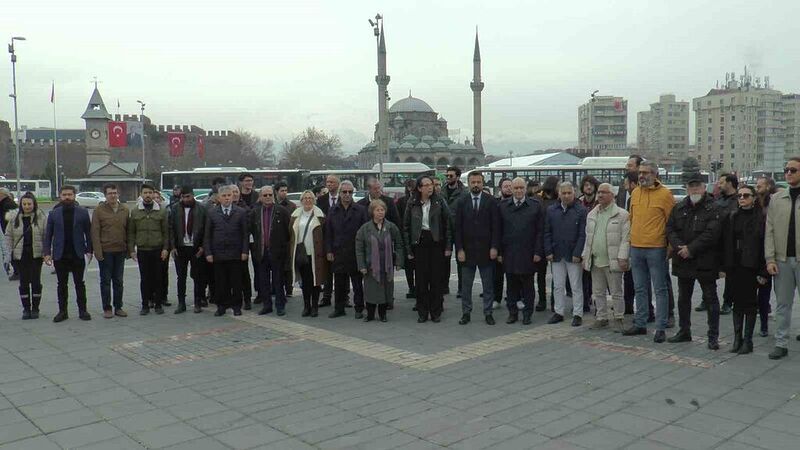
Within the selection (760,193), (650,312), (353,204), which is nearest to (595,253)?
(650,312)

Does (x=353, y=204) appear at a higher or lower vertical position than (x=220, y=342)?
higher

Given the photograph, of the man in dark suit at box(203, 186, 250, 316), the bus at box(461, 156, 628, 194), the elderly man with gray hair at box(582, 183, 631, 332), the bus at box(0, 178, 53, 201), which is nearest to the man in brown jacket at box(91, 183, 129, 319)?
the man in dark suit at box(203, 186, 250, 316)

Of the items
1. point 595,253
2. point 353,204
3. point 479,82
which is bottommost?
point 595,253

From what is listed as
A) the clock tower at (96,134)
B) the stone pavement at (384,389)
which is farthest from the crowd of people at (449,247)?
the clock tower at (96,134)

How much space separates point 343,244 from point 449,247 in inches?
58.7

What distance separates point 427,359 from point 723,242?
11.3 feet

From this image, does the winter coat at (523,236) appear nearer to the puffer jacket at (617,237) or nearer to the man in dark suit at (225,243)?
the puffer jacket at (617,237)

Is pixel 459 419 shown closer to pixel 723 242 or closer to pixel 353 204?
pixel 723 242

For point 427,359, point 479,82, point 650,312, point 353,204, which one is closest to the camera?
point 427,359

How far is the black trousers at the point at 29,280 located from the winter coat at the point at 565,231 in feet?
23.4

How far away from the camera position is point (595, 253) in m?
7.86

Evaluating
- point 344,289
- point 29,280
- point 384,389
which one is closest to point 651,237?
point 384,389

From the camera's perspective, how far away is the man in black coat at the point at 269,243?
30.5 feet

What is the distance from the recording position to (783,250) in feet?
21.1
